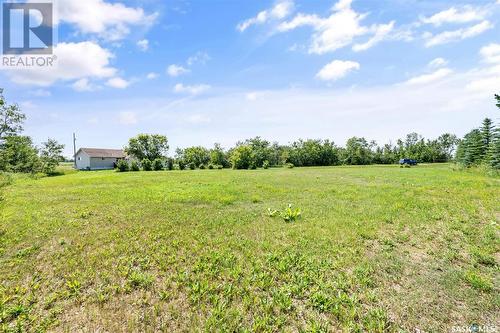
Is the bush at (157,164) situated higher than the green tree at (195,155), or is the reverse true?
the green tree at (195,155)

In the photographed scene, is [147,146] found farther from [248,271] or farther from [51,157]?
[248,271]

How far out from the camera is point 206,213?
28.5 ft

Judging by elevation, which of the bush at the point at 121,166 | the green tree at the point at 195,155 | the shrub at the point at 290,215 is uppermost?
the green tree at the point at 195,155

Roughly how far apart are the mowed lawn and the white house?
5303 cm

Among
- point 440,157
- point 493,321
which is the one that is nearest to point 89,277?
point 493,321

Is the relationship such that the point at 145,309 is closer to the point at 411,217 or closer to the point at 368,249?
the point at 368,249

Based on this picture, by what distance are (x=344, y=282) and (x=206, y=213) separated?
5.50 metres

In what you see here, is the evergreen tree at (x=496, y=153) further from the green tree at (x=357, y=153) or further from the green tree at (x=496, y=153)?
the green tree at (x=357, y=153)

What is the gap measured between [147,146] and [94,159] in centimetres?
1353

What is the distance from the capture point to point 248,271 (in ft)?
15.6

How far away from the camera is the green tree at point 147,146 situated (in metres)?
51.2

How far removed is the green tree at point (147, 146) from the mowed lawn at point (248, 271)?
4613cm

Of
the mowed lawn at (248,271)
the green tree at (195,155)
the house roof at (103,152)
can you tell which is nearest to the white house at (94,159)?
the house roof at (103,152)

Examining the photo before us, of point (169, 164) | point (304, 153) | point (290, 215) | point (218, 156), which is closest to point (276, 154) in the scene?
point (304, 153)
